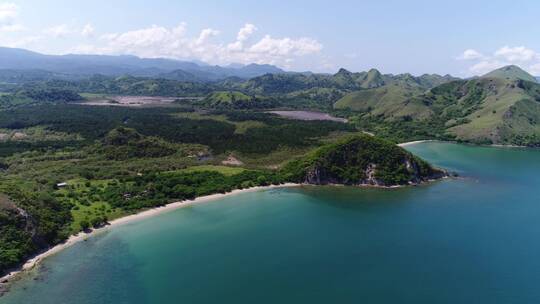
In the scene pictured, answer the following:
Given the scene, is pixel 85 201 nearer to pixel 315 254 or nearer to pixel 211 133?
pixel 315 254

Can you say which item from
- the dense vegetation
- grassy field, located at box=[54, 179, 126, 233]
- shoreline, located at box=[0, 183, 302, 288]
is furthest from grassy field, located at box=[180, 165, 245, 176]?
grassy field, located at box=[54, 179, 126, 233]

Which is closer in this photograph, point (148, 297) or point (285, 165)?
point (148, 297)

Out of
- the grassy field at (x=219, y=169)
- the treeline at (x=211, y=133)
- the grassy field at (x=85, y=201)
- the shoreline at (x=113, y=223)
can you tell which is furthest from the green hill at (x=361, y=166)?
the grassy field at (x=85, y=201)

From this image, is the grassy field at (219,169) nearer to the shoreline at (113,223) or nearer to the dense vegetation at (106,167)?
the dense vegetation at (106,167)

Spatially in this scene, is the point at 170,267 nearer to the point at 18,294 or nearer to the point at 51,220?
the point at 18,294

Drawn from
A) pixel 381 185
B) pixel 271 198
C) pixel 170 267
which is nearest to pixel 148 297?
pixel 170 267
